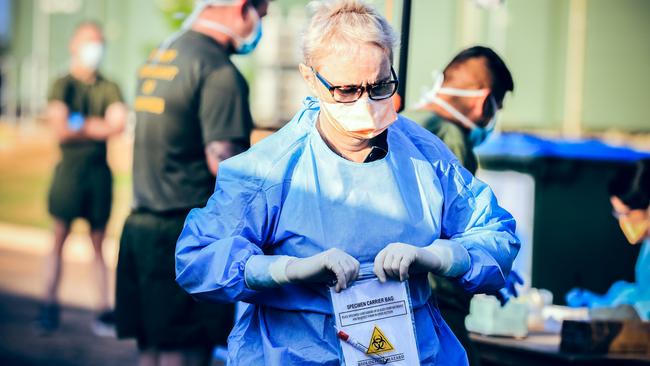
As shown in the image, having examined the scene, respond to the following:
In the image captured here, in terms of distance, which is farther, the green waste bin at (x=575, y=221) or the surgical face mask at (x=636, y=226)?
the green waste bin at (x=575, y=221)

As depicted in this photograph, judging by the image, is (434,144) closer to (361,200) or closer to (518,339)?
(361,200)

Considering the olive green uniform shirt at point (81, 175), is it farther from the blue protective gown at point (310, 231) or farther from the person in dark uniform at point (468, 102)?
the blue protective gown at point (310, 231)

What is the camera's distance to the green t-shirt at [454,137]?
4027mm

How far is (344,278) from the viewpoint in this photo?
245cm

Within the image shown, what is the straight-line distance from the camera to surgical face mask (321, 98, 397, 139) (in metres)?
2.65

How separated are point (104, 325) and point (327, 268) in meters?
5.74

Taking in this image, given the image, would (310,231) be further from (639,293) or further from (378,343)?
(639,293)

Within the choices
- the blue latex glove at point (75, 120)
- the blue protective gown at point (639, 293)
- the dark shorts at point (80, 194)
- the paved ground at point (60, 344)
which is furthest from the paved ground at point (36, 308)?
the blue protective gown at point (639, 293)

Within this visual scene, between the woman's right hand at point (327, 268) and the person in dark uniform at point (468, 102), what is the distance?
1.67 metres

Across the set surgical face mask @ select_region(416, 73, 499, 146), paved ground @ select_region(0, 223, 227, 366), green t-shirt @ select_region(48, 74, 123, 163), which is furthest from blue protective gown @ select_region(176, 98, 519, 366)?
green t-shirt @ select_region(48, 74, 123, 163)

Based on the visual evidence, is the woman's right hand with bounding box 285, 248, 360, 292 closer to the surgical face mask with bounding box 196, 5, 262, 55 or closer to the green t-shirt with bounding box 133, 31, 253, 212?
the green t-shirt with bounding box 133, 31, 253, 212

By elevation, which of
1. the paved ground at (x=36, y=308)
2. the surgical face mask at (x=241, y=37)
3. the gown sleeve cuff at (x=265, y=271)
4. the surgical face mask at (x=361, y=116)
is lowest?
the paved ground at (x=36, y=308)

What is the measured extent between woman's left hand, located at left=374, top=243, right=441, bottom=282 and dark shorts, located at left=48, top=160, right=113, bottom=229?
18.9ft

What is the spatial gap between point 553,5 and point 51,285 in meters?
10.4
